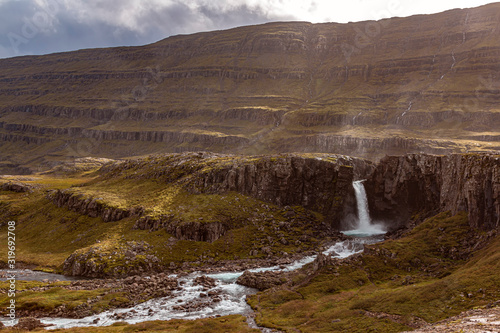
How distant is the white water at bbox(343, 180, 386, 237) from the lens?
119m

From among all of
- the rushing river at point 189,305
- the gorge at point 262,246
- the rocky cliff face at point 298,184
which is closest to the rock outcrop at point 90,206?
the gorge at point 262,246

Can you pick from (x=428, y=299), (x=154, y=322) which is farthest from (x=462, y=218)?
(x=154, y=322)

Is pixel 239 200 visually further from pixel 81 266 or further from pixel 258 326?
pixel 258 326

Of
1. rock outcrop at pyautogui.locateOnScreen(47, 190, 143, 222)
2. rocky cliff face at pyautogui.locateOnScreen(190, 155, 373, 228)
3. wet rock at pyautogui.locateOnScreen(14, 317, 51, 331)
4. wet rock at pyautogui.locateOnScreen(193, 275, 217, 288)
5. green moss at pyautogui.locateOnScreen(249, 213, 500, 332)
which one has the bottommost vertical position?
wet rock at pyautogui.locateOnScreen(14, 317, 51, 331)

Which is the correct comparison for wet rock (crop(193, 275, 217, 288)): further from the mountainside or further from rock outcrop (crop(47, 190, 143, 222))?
rock outcrop (crop(47, 190, 143, 222))

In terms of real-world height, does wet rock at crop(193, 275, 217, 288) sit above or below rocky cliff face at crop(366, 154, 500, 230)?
below

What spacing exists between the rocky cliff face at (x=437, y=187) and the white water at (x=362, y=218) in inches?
96.7

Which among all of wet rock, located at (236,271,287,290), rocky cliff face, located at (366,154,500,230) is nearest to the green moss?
wet rock, located at (236,271,287,290)

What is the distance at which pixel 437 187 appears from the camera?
348ft

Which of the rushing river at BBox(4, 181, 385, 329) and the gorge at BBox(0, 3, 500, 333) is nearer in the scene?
the gorge at BBox(0, 3, 500, 333)

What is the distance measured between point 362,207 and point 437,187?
89.6ft

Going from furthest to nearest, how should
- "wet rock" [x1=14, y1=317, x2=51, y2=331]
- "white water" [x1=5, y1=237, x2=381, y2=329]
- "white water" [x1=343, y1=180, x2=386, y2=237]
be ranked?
"white water" [x1=343, y1=180, x2=386, y2=237] < "white water" [x1=5, y1=237, x2=381, y2=329] < "wet rock" [x1=14, y1=317, x2=51, y2=331]

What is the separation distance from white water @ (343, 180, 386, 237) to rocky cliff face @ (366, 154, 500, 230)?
2457 millimetres

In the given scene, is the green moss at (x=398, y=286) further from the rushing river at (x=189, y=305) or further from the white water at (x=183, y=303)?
the rushing river at (x=189, y=305)
